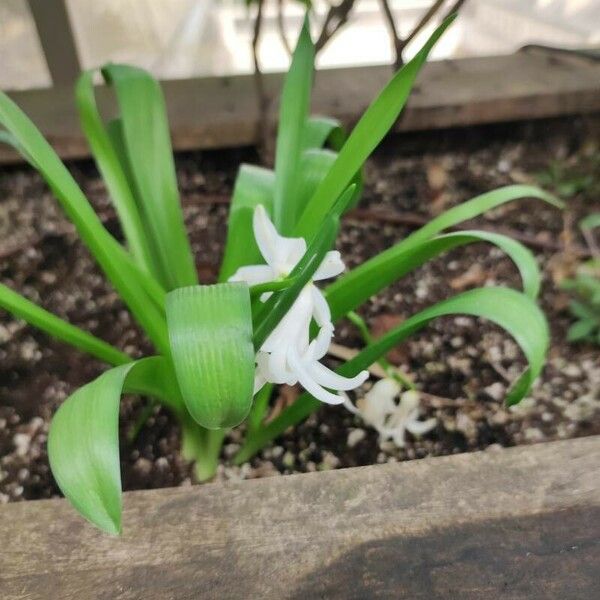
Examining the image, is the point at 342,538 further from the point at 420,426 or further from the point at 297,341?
the point at 420,426

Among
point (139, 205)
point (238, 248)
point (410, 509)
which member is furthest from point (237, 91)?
point (410, 509)

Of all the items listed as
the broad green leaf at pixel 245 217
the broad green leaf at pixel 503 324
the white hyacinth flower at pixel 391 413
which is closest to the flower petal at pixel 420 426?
the white hyacinth flower at pixel 391 413

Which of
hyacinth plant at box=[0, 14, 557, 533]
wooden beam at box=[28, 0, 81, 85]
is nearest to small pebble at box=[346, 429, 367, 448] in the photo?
hyacinth plant at box=[0, 14, 557, 533]

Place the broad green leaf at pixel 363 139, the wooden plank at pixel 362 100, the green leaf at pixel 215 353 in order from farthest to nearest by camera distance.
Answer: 1. the wooden plank at pixel 362 100
2. the broad green leaf at pixel 363 139
3. the green leaf at pixel 215 353

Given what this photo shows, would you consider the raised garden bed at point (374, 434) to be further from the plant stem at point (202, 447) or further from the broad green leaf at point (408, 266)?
the broad green leaf at point (408, 266)

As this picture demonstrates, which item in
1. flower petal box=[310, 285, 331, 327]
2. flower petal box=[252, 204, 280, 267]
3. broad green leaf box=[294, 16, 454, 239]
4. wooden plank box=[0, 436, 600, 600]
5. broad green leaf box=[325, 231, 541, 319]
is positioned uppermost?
broad green leaf box=[294, 16, 454, 239]

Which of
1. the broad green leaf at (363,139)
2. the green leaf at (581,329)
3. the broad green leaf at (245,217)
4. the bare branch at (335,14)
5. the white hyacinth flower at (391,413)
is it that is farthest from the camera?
the bare branch at (335,14)

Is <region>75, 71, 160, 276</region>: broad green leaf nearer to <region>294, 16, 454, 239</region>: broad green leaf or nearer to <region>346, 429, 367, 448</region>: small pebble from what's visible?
<region>294, 16, 454, 239</region>: broad green leaf

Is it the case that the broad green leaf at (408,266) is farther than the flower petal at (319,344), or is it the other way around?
the broad green leaf at (408,266)
